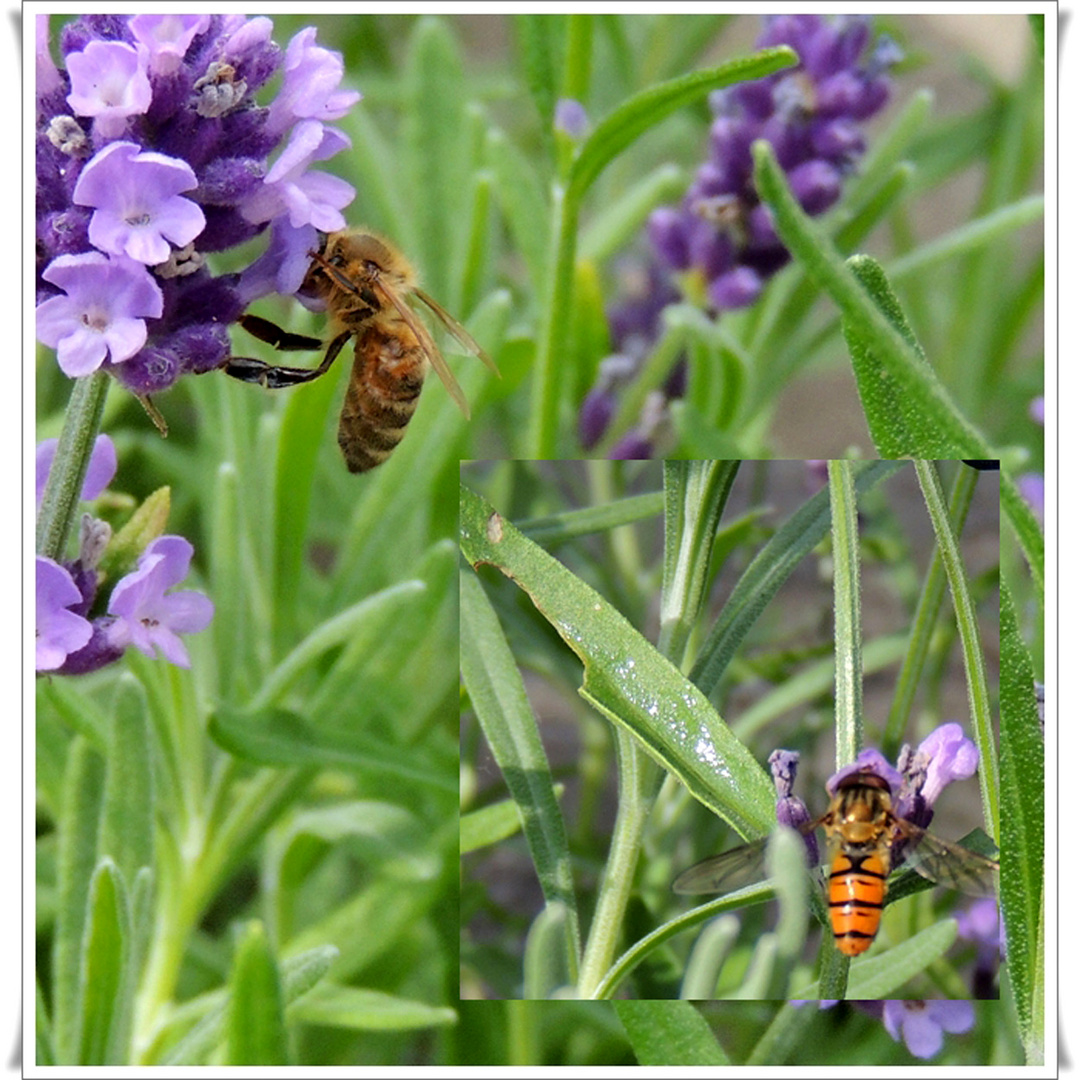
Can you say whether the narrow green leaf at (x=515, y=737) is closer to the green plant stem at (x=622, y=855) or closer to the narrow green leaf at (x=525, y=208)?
the green plant stem at (x=622, y=855)

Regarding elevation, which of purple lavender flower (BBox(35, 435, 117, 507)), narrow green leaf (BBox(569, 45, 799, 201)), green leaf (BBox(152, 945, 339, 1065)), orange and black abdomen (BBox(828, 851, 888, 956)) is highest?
narrow green leaf (BBox(569, 45, 799, 201))

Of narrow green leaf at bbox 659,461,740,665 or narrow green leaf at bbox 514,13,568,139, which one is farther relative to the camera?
narrow green leaf at bbox 514,13,568,139

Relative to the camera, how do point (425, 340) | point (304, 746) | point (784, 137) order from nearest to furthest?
point (425, 340), point (304, 746), point (784, 137)

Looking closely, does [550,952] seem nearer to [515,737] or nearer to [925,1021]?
[515,737]

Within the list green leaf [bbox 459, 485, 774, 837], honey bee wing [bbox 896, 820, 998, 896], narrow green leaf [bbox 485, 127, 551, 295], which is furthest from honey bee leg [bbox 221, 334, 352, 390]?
narrow green leaf [bbox 485, 127, 551, 295]

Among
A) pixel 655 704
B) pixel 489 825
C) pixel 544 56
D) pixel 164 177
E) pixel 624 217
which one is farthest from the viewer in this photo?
pixel 624 217

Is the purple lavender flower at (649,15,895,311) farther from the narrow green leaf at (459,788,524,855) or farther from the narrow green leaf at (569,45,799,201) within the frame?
the narrow green leaf at (459,788,524,855)

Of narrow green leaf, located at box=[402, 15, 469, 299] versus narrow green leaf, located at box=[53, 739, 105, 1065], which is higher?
narrow green leaf, located at box=[402, 15, 469, 299]

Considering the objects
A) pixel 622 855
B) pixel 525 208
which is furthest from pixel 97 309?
pixel 525 208
